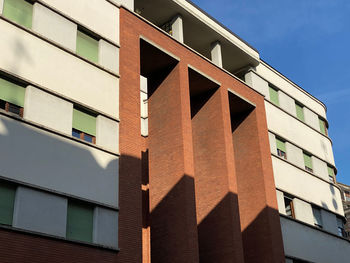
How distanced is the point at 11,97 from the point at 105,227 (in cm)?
502

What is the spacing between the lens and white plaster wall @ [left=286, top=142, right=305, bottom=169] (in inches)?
1129

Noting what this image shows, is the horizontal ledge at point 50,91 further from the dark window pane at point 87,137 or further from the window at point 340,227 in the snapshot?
the window at point 340,227

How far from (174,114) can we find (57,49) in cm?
627

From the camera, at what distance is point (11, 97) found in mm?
16125

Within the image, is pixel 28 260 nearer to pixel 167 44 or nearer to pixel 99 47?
pixel 99 47

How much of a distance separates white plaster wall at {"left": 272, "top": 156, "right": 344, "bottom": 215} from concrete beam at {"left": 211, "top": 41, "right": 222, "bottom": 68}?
569 centimetres

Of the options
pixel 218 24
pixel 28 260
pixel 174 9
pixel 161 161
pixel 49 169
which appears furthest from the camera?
pixel 218 24

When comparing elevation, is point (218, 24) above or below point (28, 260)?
above

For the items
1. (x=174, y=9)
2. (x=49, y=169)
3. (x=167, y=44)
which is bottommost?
(x=49, y=169)

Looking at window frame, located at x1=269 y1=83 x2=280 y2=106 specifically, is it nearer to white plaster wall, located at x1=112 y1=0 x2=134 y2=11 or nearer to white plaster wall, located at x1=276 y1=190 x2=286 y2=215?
white plaster wall, located at x1=276 y1=190 x2=286 y2=215

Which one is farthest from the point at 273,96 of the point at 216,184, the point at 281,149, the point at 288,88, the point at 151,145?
the point at 151,145

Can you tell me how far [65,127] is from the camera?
56.2 feet

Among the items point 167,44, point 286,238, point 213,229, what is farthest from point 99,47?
point 286,238

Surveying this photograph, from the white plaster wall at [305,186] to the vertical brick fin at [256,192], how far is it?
43.5 inches
